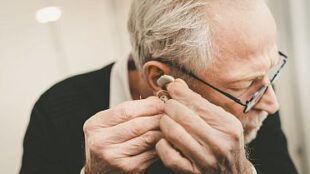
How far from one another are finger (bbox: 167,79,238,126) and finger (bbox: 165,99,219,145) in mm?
19

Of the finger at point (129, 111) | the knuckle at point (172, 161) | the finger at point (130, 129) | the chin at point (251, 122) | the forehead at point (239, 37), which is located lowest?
the chin at point (251, 122)

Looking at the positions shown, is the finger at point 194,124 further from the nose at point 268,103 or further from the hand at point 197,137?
the nose at point 268,103

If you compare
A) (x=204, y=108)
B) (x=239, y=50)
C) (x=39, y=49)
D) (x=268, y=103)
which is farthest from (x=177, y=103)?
(x=39, y=49)

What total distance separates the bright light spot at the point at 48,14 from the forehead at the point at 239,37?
716mm

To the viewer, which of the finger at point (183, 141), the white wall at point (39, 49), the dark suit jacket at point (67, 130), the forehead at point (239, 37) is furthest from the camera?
the white wall at point (39, 49)

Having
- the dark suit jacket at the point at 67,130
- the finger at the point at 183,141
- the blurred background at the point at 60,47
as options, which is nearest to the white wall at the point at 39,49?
the blurred background at the point at 60,47

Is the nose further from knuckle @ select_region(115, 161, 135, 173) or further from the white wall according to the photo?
the white wall

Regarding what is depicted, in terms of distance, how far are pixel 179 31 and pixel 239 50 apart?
0.17 m

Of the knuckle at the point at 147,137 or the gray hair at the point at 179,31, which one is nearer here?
the knuckle at the point at 147,137

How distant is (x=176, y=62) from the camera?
3.41 feet

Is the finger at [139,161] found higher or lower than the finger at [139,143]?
lower

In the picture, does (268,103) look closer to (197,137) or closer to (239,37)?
(239,37)

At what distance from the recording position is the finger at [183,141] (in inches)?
26.0

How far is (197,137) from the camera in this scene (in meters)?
0.67
